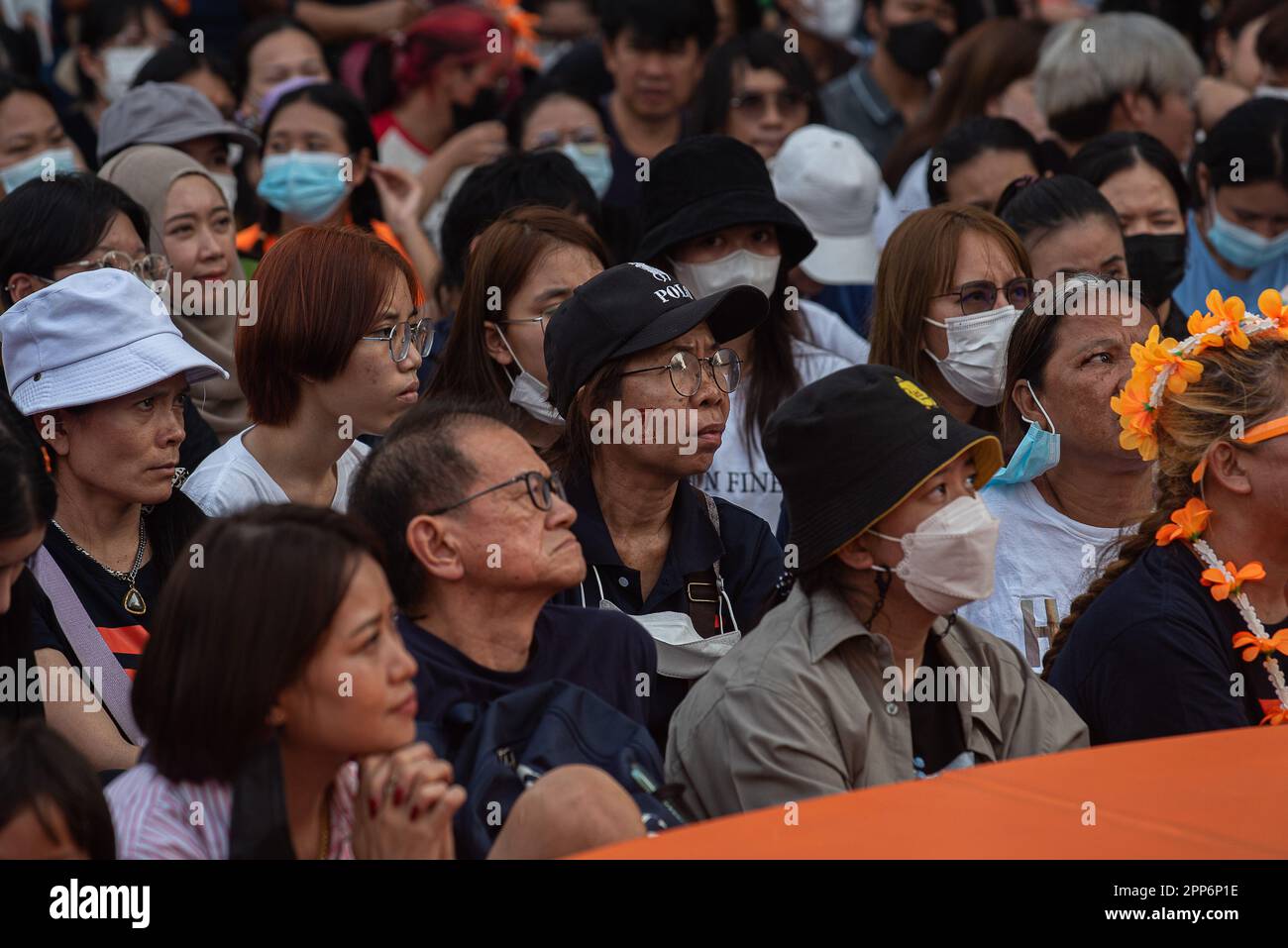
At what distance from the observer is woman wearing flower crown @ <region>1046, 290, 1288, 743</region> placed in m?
3.74

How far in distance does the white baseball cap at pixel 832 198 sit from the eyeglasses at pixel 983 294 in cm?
162

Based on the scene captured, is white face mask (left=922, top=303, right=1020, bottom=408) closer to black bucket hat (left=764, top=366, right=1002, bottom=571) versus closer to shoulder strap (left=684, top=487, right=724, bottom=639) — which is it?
shoulder strap (left=684, top=487, right=724, bottom=639)

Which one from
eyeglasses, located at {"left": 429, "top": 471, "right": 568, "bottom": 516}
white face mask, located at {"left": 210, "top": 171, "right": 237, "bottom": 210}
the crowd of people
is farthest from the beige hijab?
eyeglasses, located at {"left": 429, "top": 471, "right": 568, "bottom": 516}

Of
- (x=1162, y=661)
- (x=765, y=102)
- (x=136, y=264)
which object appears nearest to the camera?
(x=1162, y=661)

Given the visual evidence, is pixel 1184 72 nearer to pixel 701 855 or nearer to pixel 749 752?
pixel 749 752

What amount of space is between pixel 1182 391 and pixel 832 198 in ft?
10.3

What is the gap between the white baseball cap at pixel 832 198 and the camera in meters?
6.93

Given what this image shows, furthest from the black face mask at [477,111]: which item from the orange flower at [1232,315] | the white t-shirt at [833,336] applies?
the orange flower at [1232,315]

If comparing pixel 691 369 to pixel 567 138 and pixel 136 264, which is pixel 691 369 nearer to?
pixel 136 264

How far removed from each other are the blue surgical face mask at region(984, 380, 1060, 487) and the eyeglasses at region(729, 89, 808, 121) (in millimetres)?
3364

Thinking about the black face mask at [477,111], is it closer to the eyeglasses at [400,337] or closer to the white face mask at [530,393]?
the white face mask at [530,393]

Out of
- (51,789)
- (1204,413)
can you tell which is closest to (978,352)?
(1204,413)

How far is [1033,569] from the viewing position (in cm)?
459
